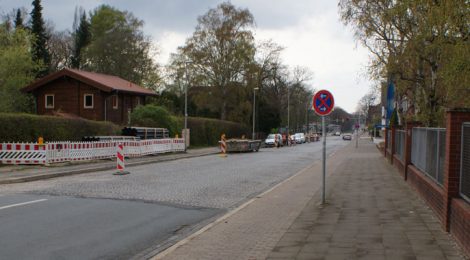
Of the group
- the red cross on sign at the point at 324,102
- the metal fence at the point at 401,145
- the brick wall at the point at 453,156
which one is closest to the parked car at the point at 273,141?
the metal fence at the point at 401,145

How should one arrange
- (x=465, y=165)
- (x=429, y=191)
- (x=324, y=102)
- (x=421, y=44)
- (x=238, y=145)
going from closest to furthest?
(x=465, y=165), (x=429, y=191), (x=324, y=102), (x=421, y=44), (x=238, y=145)

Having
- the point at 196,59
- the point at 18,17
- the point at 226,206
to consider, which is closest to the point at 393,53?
the point at 226,206

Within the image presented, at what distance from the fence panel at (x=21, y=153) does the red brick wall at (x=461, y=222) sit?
19495 millimetres

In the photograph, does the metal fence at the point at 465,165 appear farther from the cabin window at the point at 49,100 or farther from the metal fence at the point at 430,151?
the cabin window at the point at 49,100

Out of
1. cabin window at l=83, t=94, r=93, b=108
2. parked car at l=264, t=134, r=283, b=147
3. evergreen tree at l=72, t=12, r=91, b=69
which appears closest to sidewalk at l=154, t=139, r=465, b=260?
cabin window at l=83, t=94, r=93, b=108

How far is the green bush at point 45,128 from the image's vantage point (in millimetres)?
24484

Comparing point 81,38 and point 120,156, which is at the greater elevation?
point 81,38

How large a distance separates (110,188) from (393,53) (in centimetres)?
1400

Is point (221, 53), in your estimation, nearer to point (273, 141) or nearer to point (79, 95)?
point (273, 141)

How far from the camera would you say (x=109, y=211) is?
11148mm

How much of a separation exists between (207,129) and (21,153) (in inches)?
1376

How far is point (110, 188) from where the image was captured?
15664mm

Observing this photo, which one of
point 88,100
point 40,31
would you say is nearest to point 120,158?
point 88,100

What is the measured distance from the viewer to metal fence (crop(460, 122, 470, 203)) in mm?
7707
